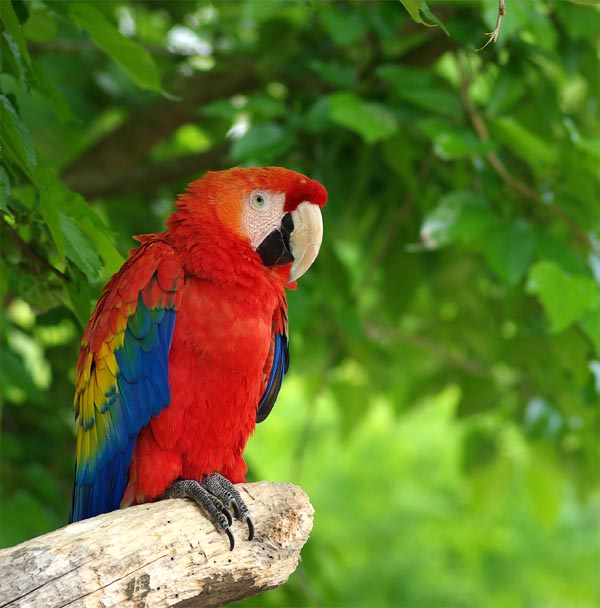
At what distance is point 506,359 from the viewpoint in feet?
8.86

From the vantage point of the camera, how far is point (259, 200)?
1646 mm

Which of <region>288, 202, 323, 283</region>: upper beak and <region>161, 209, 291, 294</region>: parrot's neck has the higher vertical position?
<region>288, 202, 323, 283</region>: upper beak

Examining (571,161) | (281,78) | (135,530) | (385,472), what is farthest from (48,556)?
(385,472)

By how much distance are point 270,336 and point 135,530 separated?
0.48 meters

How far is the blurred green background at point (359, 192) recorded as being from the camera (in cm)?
158

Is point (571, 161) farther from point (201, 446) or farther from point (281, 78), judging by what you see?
point (201, 446)

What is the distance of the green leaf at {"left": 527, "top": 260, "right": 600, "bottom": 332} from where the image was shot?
1.83 meters

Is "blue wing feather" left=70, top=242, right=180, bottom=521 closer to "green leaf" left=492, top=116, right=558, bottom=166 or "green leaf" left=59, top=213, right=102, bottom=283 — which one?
"green leaf" left=59, top=213, right=102, bottom=283

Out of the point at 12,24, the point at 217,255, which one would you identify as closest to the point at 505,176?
the point at 217,255

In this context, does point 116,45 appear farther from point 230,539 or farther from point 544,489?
point 544,489

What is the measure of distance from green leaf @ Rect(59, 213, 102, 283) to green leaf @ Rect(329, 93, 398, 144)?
74 centimetres

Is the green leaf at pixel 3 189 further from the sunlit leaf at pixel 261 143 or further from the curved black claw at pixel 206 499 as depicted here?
the sunlit leaf at pixel 261 143

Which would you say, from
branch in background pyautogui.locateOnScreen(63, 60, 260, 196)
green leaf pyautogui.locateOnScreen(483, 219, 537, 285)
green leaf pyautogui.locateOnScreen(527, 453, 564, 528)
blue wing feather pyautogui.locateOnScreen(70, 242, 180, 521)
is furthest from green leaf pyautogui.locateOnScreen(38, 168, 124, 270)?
green leaf pyautogui.locateOnScreen(527, 453, 564, 528)

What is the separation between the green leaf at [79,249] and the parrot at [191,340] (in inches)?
7.4
